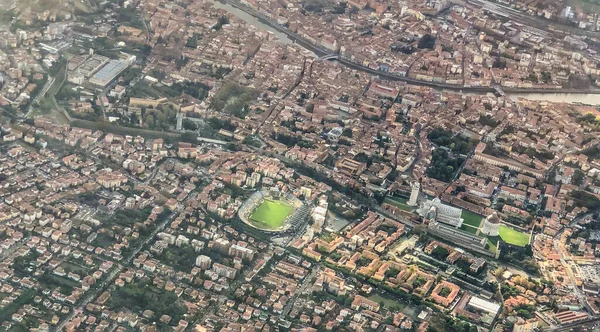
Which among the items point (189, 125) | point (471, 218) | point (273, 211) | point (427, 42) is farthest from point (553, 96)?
point (273, 211)

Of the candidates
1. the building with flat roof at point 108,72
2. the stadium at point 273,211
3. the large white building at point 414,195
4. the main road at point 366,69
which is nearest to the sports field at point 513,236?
the large white building at point 414,195

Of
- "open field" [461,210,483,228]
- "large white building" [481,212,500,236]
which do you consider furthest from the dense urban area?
"open field" [461,210,483,228]

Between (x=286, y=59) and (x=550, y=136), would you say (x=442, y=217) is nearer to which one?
(x=550, y=136)

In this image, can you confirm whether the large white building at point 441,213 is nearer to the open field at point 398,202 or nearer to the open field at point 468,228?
the open field at point 468,228

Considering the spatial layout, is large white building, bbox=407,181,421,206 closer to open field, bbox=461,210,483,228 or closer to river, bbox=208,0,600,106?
open field, bbox=461,210,483,228

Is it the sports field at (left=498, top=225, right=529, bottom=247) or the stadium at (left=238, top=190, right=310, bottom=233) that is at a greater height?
the sports field at (left=498, top=225, right=529, bottom=247)
